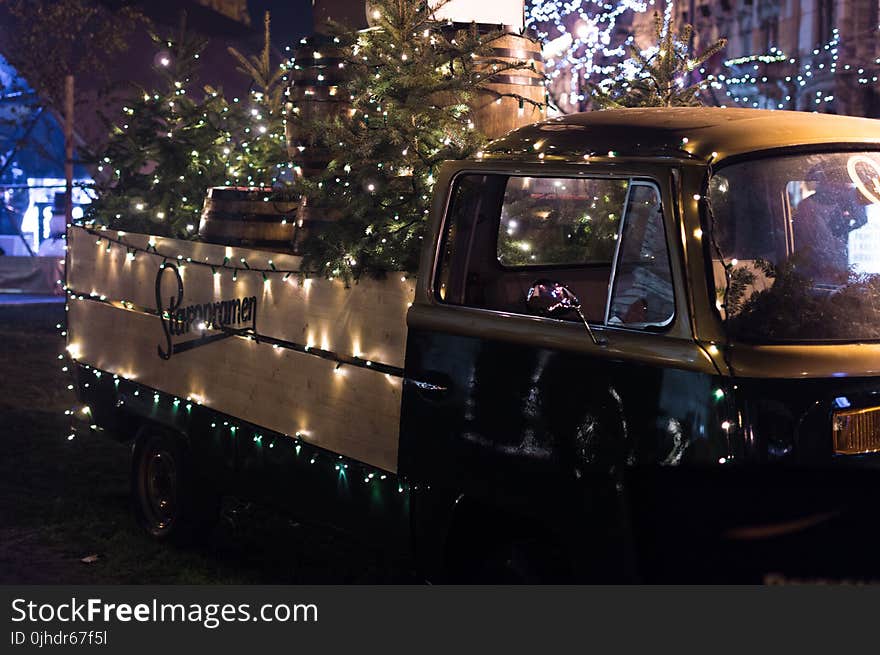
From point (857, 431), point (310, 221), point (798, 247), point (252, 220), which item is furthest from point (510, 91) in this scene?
point (857, 431)

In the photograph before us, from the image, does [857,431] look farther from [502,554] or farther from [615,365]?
[502,554]

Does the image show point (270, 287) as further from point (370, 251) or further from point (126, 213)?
point (126, 213)

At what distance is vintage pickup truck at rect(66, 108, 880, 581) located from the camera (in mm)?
4203

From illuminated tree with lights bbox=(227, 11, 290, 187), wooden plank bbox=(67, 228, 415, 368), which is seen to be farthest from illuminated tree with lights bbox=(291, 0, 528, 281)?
illuminated tree with lights bbox=(227, 11, 290, 187)

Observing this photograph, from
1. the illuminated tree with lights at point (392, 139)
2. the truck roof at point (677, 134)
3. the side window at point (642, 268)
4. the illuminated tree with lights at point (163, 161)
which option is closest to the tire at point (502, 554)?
the side window at point (642, 268)

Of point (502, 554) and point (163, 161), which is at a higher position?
point (163, 161)

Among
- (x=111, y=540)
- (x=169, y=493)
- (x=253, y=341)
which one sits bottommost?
(x=111, y=540)

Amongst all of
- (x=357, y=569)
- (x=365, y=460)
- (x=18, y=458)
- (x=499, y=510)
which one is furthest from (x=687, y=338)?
(x=18, y=458)

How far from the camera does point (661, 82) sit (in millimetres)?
7387

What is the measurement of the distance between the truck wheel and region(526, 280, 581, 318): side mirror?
3073 mm

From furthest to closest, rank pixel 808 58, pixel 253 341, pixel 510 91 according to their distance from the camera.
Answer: pixel 808 58 → pixel 510 91 → pixel 253 341

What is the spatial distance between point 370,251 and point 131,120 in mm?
4139

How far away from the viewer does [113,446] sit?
35.1ft

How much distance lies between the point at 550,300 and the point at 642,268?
0.33 m
